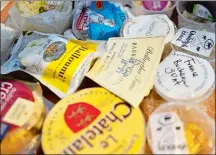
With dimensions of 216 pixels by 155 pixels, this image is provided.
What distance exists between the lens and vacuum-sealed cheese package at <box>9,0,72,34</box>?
3.12ft

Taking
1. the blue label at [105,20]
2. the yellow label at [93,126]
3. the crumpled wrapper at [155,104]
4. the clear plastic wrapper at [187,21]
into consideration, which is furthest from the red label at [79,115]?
the clear plastic wrapper at [187,21]

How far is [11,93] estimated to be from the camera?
713mm

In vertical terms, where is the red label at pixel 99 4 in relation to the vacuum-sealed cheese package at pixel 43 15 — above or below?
above

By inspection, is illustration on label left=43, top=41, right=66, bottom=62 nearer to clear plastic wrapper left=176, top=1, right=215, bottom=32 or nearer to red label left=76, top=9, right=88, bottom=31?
red label left=76, top=9, right=88, bottom=31

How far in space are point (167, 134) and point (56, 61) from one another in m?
0.28

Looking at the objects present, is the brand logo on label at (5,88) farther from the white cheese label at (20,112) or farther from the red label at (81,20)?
the red label at (81,20)

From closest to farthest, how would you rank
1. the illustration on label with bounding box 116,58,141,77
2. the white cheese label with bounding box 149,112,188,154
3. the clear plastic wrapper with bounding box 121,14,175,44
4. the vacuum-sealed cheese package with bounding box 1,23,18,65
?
1. the white cheese label with bounding box 149,112,188,154
2. the illustration on label with bounding box 116,58,141,77
3. the clear plastic wrapper with bounding box 121,14,175,44
4. the vacuum-sealed cheese package with bounding box 1,23,18,65

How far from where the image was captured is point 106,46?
2.66 ft

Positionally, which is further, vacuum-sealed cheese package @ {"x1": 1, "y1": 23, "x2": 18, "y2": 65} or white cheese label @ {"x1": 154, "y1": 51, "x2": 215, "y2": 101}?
vacuum-sealed cheese package @ {"x1": 1, "y1": 23, "x2": 18, "y2": 65}

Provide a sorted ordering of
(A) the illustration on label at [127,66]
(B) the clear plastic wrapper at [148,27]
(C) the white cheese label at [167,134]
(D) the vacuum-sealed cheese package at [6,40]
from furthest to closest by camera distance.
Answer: (D) the vacuum-sealed cheese package at [6,40] < (B) the clear plastic wrapper at [148,27] < (A) the illustration on label at [127,66] < (C) the white cheese label at [167,134]

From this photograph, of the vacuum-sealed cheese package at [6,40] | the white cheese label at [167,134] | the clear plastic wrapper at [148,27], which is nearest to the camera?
the white cheese label at [167,134]

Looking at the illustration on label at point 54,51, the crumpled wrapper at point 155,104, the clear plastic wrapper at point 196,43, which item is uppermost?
the illustration on label at point 54,51

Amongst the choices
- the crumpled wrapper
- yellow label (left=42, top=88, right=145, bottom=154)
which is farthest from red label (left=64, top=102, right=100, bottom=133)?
the crumpled wrapper

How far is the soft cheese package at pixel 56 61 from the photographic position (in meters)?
0.76
